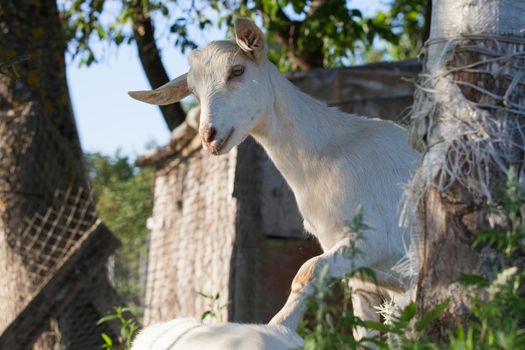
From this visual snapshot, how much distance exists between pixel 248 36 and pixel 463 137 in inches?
87.1

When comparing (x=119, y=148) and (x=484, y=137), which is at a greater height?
(x=484, y=137)

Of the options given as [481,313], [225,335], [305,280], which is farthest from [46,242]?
[481,313]

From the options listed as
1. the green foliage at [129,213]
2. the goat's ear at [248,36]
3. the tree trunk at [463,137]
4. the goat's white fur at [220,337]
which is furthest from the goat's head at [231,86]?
the green foliage at [129,213]

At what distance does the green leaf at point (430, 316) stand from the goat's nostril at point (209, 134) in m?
2.14

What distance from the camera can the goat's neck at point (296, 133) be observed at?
512cm

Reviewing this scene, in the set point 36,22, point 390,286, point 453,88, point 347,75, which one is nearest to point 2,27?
point 36,22

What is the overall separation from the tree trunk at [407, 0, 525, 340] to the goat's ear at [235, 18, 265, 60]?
1925 millimetres

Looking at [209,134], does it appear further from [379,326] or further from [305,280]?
[379,326]

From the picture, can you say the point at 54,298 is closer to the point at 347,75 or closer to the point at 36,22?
the point at 36,22

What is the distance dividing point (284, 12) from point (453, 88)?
7.58 metres

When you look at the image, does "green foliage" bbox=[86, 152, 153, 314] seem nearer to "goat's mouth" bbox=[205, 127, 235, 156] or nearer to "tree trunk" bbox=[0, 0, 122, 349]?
"tree trunk" bbox=[0, 0, 122, 349]

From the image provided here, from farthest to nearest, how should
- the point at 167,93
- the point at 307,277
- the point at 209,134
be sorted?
the point at 167,93 < the point at 209,134 < the point at 307,277

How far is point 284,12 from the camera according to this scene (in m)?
10.5

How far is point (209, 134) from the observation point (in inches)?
186
